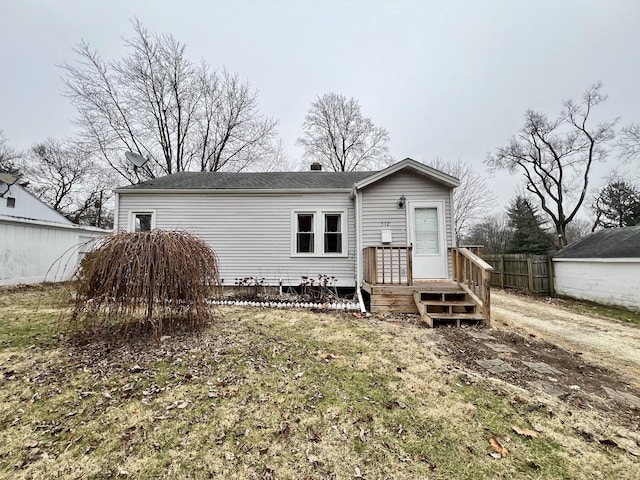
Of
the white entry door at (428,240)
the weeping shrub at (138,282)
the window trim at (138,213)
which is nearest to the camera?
the weeping shrub at (138,282)

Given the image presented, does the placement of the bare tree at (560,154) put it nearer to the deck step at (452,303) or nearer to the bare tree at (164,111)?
the deck step at (452,303)

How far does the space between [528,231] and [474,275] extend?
18.8m

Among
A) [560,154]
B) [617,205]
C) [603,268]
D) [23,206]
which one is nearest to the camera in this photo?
Result: [603,268]

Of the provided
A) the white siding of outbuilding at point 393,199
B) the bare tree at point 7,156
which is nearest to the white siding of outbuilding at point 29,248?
the white siding of outbuilding at point 393,199

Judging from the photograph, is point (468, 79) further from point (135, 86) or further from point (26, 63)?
point (26, 63)

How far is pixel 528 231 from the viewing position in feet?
67.9

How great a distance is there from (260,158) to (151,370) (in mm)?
18862

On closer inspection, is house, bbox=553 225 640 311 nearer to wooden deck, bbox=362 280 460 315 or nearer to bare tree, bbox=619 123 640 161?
wooden deck, bbox=362 280 460 315

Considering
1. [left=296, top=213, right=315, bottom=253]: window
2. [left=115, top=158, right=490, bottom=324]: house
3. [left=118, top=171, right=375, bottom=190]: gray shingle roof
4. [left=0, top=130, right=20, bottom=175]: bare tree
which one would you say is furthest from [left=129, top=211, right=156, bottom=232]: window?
[left=0, top=130, right=20, bottom=175]: bare tree

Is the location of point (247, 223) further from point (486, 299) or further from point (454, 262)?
point (486, 299)

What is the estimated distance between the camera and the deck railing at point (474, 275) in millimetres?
5453

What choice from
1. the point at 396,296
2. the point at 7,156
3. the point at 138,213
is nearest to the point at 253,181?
the point at 138,213

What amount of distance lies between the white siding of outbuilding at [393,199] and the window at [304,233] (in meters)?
1.76

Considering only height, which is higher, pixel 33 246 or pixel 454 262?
pixel 33 246
